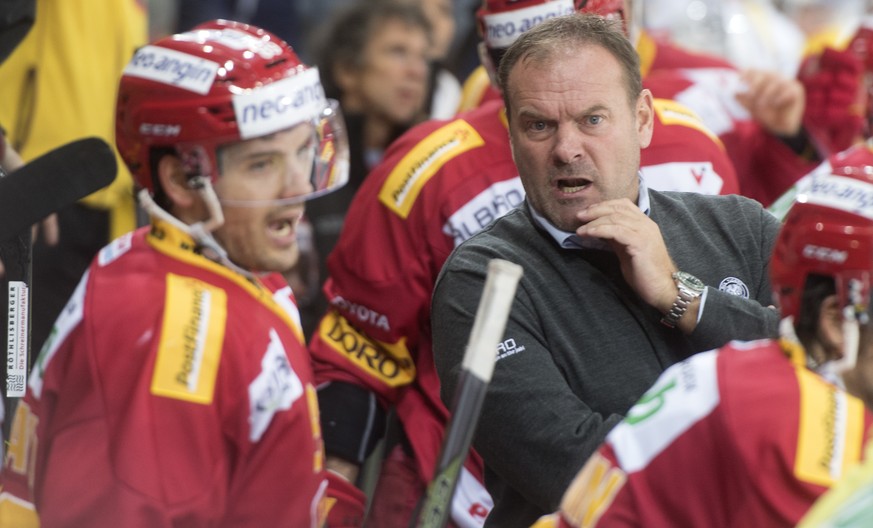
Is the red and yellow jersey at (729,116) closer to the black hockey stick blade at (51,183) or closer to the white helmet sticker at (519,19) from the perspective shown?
the white helmet sticker at (519,19)

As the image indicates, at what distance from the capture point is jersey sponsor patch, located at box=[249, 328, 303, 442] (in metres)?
2.61

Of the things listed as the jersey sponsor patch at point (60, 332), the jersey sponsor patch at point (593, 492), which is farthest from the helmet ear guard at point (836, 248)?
the jersey sponsor patch at point (60, 332)

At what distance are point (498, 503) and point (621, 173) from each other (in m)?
0.66

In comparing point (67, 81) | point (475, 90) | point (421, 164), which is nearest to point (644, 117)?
point (421, 164)

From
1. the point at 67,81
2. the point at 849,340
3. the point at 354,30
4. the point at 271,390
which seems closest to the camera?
the point at 849,340

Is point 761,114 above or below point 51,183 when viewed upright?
below

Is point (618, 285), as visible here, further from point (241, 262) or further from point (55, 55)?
point (55, 55)

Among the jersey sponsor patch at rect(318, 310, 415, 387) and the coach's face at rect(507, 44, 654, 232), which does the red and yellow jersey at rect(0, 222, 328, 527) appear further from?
the jersey sponsor patch at rect(318, 310, 415, 387)

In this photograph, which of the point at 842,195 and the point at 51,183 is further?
the point at 51,183

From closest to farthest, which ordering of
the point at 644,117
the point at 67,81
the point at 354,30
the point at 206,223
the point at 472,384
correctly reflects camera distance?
the point at 472,384, the point at 206,223, the point at 644,117, the point at 67,81, the point at 354,30

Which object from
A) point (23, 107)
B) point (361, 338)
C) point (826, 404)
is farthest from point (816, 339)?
point (23, 107)

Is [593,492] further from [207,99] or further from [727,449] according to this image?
[207,99]

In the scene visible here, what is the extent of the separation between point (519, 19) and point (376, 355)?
829 millimetres

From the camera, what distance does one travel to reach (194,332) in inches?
102
